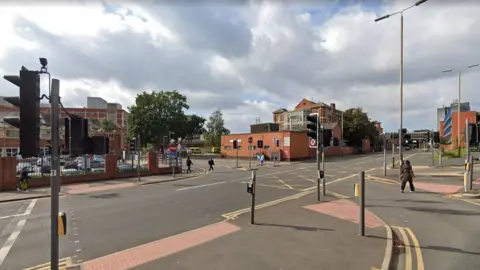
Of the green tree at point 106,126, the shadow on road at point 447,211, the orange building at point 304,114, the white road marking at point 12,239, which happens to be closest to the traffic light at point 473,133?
the shadow on road at point 447,211

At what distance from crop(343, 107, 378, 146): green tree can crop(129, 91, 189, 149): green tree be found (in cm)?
4029

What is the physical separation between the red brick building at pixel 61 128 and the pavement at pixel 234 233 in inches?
97.9

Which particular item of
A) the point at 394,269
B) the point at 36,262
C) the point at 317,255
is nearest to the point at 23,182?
the point at 36,262

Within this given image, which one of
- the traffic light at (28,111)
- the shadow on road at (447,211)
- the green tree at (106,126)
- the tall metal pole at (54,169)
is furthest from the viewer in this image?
the green tree at (106,126)

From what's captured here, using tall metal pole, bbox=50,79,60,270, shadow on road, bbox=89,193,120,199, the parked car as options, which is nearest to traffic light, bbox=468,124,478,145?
tall metal pole, bbox=50,79,60,270

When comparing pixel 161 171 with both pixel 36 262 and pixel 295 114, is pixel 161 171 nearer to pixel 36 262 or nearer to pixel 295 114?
pixel 36 262

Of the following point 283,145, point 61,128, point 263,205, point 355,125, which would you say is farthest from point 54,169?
point 355,125

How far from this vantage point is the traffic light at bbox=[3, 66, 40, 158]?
403 cm

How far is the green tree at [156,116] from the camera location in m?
72.6

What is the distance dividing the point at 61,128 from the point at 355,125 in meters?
79.3

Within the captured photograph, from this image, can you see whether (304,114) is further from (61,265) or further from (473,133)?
(61,265)

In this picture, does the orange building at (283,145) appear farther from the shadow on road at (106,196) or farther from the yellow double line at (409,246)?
the yellow double line at (409,246)

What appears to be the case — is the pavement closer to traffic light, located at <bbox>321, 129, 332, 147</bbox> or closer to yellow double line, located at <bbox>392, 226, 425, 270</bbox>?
yellow double line, located at <bbox>392, 226, 425, 270</bbox>

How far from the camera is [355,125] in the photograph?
78375mm
